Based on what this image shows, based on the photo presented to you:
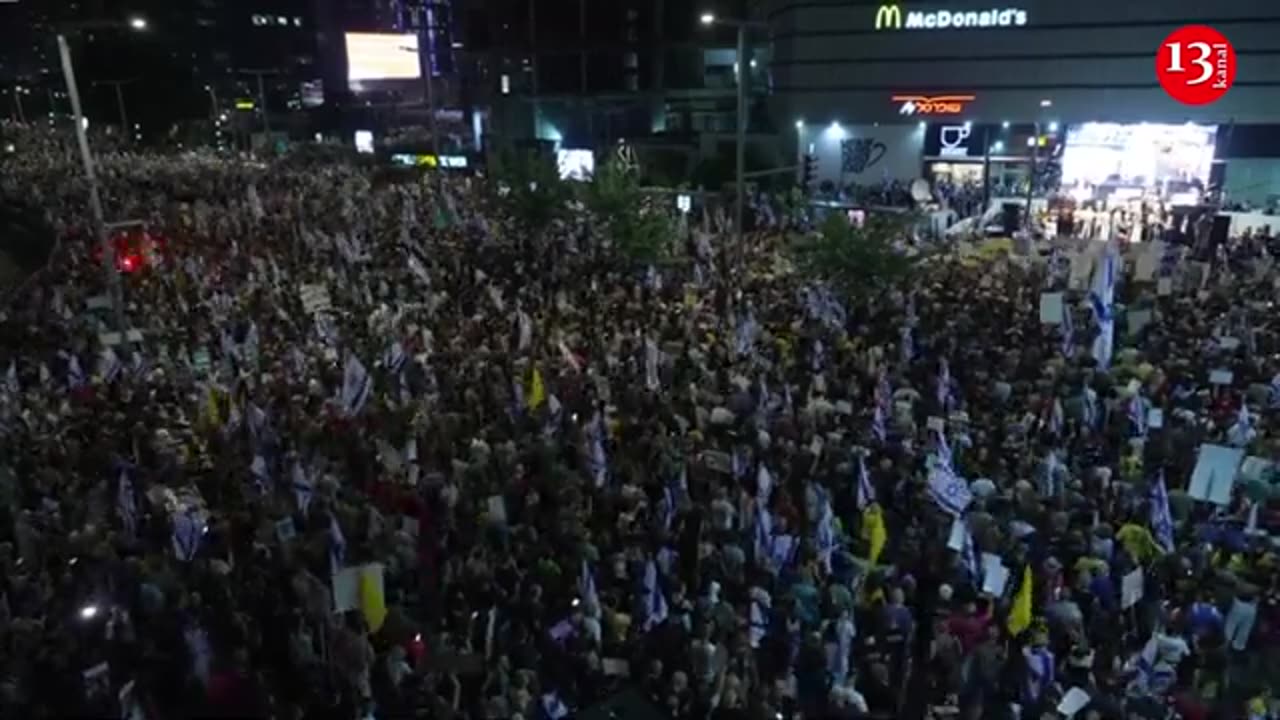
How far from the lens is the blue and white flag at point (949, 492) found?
10.7 m

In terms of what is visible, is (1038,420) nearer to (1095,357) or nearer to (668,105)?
(1095,357)

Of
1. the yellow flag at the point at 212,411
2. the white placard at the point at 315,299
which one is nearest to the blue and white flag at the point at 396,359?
the yellow flag at the point at 212,411

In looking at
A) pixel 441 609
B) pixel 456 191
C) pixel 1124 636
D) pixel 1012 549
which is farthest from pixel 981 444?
pixel 456 191

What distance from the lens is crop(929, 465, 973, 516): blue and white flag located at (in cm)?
1072

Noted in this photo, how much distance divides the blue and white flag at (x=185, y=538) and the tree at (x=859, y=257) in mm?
12980

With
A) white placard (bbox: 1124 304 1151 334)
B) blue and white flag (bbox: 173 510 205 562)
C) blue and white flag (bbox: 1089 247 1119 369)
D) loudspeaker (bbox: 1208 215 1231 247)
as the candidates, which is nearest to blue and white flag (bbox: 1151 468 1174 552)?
blue and white flag (bbox: 1089 247 1119 369)

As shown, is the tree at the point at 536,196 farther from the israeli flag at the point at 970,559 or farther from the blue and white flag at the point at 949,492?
the israeli flag at the point at 970,559

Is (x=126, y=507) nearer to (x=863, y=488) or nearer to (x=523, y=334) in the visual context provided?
(x=523, y=334)

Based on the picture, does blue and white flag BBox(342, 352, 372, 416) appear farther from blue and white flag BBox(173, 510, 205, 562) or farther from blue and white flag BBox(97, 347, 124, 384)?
blue and white flag BBox(97, 347, 124, 384)

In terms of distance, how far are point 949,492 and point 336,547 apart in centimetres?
627

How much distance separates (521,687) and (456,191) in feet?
96.1

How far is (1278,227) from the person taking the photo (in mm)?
29953

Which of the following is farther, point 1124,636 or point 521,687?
point 1124,636

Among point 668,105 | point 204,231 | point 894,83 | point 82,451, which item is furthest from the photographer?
point 668,105
